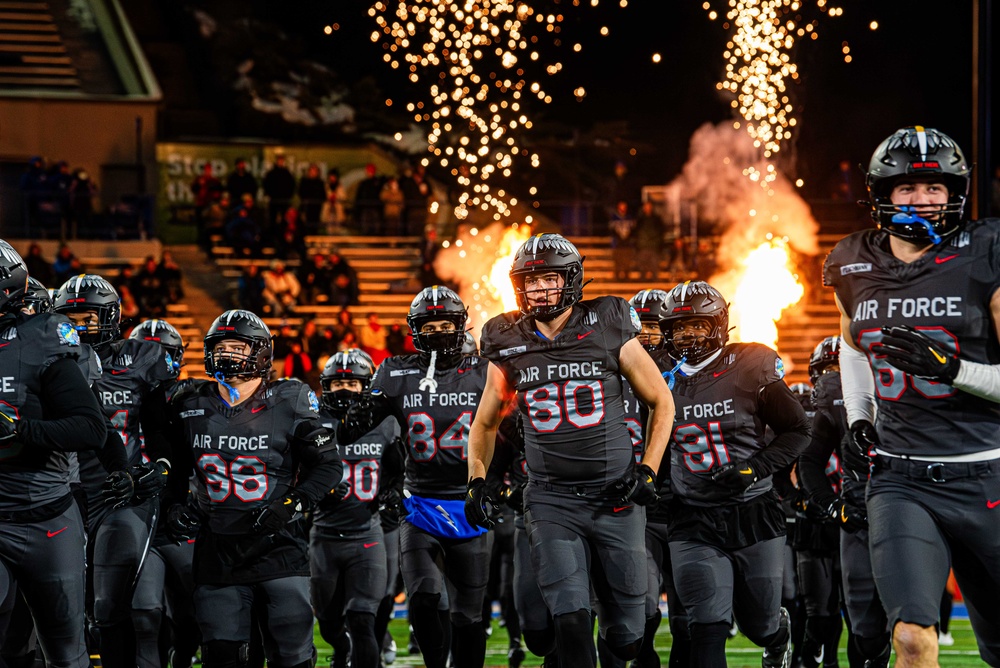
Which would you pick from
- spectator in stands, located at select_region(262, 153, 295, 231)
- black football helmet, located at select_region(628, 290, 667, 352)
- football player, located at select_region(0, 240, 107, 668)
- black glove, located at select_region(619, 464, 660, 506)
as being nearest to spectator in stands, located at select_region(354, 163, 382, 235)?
spectator in stands, located at select_region(262, 153, 295, 231)

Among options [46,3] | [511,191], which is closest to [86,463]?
[511,191]

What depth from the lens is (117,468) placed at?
Answer: 252 inches

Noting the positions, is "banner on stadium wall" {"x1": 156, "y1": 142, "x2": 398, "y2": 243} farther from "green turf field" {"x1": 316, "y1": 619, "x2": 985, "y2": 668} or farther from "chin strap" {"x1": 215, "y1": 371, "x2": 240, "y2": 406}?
"chin strap" {"x1": 215, "y1": 371, "x2": 240, "y2": 406}

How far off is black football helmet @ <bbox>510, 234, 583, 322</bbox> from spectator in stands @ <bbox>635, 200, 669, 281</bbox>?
14.5 m

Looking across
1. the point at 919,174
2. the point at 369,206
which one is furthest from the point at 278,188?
the point at 919,174

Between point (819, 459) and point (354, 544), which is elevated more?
point (819, 459)

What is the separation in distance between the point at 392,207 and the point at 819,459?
15.8 m

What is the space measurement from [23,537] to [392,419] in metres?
3.66

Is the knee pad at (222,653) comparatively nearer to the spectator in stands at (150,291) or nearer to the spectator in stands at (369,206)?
the spectator in stands at (150,291)

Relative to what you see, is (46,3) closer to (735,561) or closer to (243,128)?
(243,128)

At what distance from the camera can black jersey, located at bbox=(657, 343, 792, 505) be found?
624 cm

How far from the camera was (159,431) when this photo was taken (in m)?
6.46

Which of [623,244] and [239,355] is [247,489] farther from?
[623,244]

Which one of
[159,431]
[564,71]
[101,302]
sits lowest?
[159,431]
